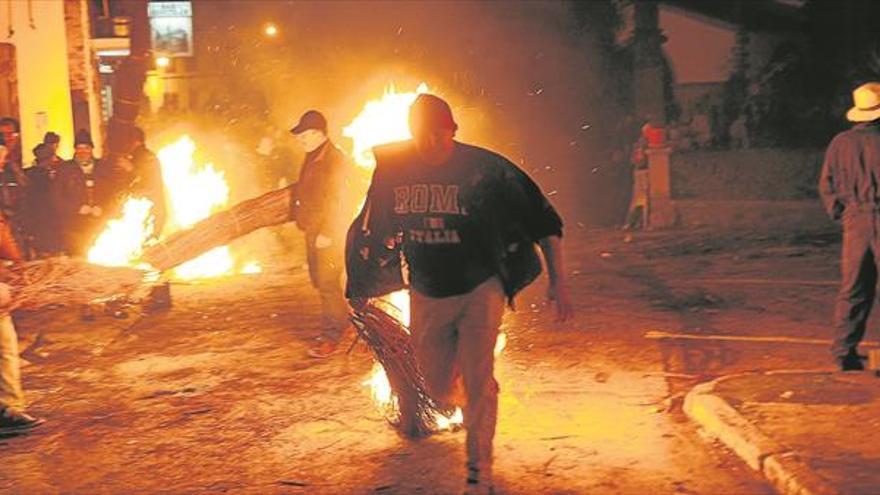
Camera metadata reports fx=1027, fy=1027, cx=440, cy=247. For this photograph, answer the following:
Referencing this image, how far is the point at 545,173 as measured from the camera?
22281 mm

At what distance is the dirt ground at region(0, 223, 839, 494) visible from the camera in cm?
539

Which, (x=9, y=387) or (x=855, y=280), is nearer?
(x=9, y=387)

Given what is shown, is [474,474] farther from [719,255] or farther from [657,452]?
[719,255]

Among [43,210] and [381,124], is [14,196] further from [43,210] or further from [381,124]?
[381,124]

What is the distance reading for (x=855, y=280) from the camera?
6.79 m

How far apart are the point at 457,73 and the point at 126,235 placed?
15.8 meters

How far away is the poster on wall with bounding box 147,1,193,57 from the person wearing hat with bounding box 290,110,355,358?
30430 mm

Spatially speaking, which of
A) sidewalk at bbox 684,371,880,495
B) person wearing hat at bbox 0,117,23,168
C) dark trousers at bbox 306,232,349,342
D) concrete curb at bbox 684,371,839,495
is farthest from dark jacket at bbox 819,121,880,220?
person wearing hat at bbox 0,117,23,168

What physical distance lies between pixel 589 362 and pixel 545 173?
1492 cm

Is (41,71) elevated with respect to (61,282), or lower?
elevated

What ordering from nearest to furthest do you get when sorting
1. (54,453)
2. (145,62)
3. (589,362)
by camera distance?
(54,453), (589,362), (145,62)

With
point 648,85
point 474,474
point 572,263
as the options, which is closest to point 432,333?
point 474,474

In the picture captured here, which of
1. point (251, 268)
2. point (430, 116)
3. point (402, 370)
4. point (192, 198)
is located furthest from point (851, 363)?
point (192, 198)

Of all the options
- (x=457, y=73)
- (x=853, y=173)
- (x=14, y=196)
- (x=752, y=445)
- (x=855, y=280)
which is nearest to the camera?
(x=752, y=445)
